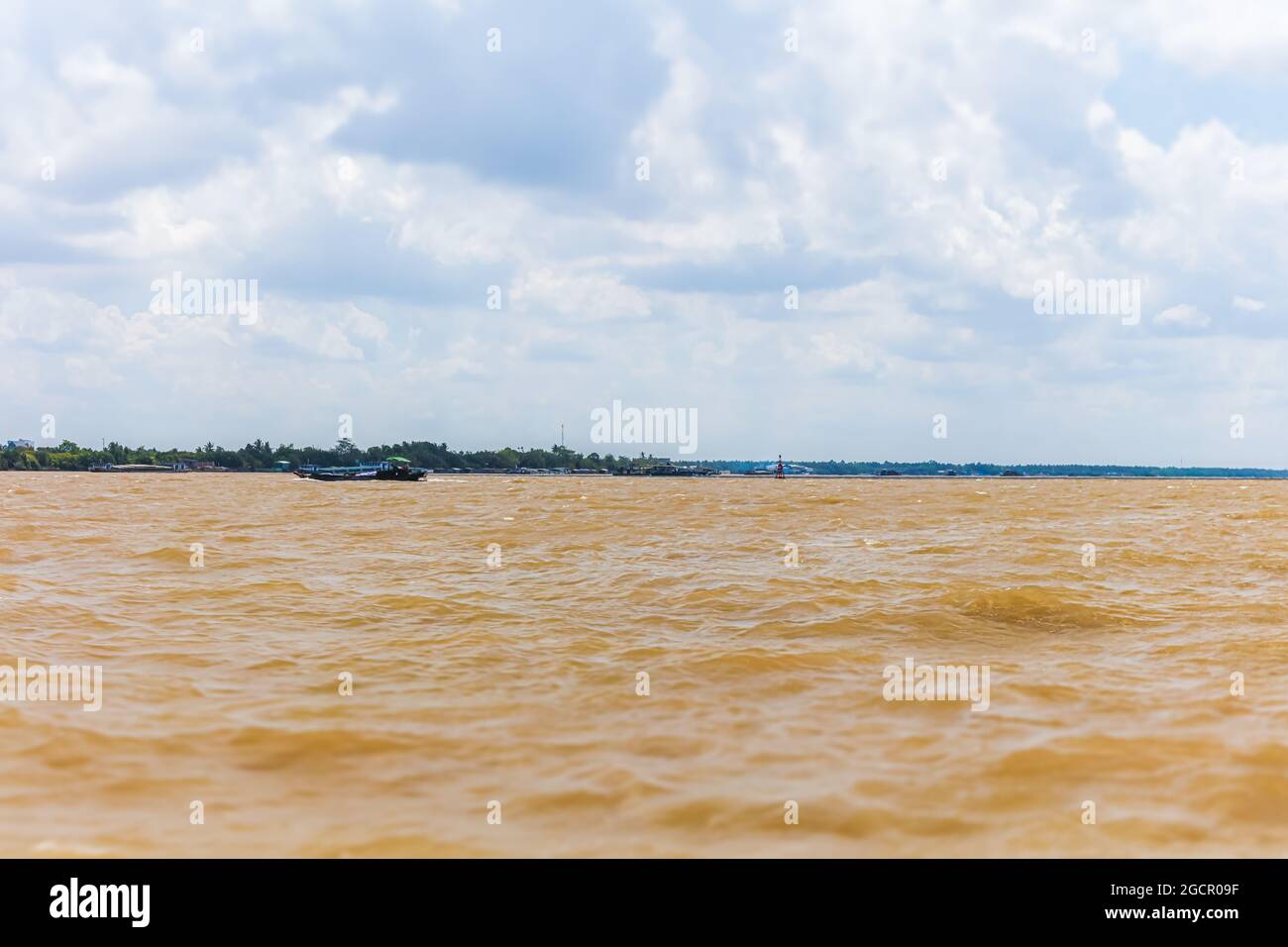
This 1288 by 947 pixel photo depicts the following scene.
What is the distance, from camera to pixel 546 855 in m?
4.99

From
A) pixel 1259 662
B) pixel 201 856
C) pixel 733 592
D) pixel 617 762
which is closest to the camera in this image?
pixel 201 856

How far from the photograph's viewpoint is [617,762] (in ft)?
21.4

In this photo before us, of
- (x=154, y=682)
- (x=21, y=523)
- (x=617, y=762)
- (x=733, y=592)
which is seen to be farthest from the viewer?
(x=21, y=523)

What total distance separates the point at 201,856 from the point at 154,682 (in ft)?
15.3

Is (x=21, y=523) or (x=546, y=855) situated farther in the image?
(x=21, y=523)

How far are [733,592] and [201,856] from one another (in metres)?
10.9

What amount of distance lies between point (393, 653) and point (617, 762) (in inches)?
184

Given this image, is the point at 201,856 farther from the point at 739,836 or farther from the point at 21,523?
the point at 21,523

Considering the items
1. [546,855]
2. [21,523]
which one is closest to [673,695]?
[546,855]
